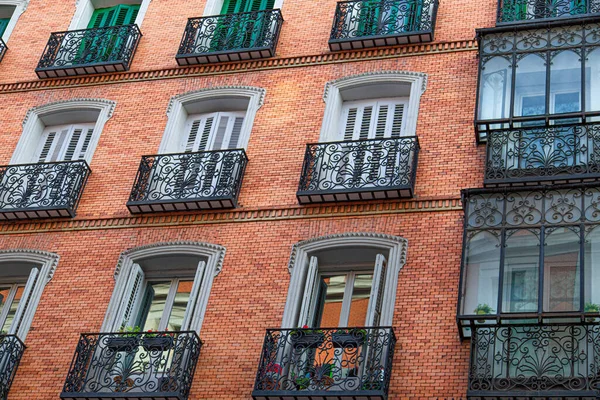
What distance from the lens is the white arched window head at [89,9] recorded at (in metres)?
23.1

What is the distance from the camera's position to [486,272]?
15.4m

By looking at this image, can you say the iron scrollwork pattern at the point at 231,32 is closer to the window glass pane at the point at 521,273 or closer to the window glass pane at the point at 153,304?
the window glass pane at the point at 153,304

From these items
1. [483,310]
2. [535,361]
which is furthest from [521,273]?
[535,361]

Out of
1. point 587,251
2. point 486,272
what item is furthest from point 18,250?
point 587,251

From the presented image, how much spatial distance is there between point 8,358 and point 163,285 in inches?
112

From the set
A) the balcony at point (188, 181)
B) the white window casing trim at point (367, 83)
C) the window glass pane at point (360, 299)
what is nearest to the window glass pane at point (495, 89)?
the white window casing trim at point (367, 83)

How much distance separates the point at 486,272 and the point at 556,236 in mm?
1114

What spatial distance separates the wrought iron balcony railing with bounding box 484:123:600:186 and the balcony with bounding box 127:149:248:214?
442cm

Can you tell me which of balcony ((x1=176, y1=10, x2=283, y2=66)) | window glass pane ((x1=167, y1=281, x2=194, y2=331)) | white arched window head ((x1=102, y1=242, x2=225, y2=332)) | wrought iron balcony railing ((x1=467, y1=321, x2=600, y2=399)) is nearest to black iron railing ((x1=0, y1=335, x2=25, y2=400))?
white arched window head ((x1=102, y1=242, x2=225, y2=332))

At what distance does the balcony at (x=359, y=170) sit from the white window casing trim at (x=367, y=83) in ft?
1.84

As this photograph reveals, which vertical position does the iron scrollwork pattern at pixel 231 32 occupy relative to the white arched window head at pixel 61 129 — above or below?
above

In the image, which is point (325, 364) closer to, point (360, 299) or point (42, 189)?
point (360, 299)

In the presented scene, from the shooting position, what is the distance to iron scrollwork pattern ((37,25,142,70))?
71.9ft

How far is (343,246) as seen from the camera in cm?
1736
